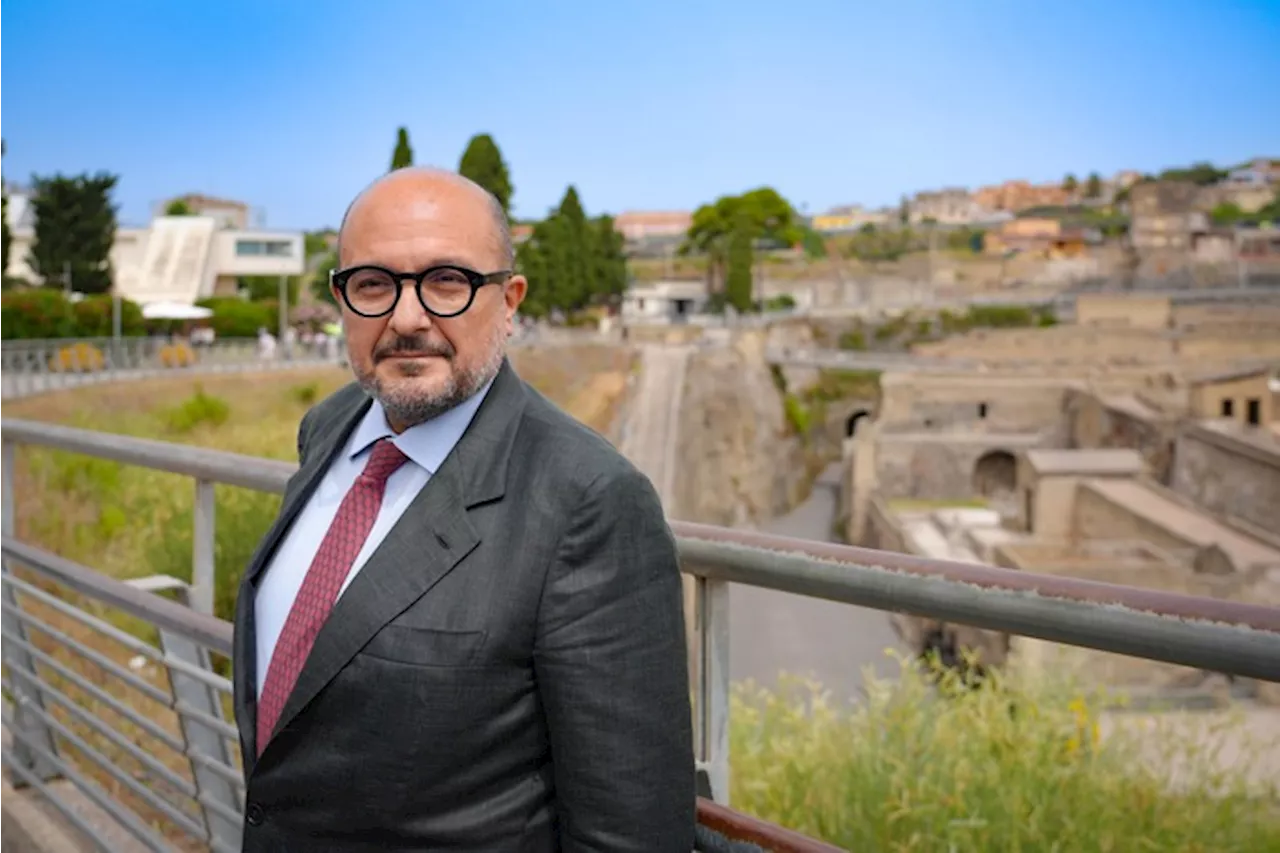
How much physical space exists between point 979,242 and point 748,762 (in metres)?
91.1

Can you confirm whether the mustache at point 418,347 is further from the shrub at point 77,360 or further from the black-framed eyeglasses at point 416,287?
the shrub at point 77,360

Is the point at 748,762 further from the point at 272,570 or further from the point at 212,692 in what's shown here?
the point at 272,570

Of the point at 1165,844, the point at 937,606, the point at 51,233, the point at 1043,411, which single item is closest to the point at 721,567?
the point at 937,606

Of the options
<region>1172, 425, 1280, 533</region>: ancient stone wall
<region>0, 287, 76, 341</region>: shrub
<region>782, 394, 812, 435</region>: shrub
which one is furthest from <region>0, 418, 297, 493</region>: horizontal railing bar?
<region>782, 394, 812, 435</region>: shrub

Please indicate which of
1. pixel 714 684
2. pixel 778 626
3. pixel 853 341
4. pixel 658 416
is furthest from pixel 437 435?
pixel 853 341

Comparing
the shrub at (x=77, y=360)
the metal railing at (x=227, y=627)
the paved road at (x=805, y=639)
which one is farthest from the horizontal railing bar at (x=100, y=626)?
the shrub at (x=77, y=360)

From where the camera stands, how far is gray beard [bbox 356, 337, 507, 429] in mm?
1563

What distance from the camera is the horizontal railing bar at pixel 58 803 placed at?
2.94 metres

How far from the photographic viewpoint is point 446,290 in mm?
1560

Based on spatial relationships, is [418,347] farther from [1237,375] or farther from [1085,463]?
[1237,375]

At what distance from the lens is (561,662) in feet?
4.48

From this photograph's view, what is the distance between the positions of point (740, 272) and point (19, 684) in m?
46.8

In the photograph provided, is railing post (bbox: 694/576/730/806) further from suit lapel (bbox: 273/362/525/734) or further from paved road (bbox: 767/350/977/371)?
paved road (bbox: 767/350/977/371)

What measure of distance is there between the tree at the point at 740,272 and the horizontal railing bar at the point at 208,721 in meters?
47.2
